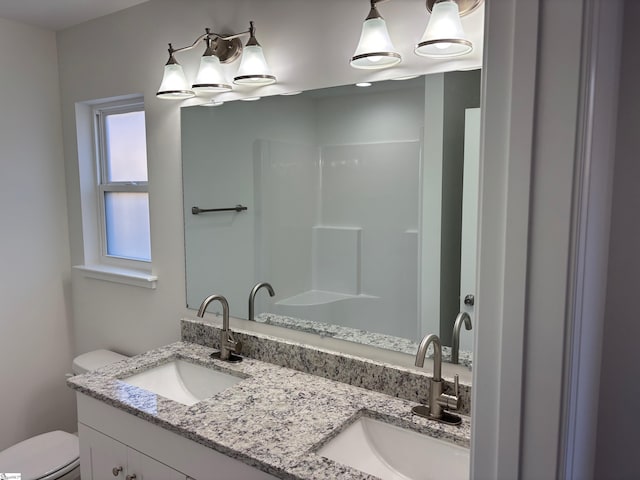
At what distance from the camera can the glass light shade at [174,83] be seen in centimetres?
188

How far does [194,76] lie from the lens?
197cm

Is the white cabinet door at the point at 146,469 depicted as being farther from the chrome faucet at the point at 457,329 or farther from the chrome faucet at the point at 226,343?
the chrome faucet at the point at 457,329

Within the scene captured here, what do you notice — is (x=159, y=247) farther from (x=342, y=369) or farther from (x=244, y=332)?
(x=342, y=369)

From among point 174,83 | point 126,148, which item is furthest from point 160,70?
point 126,148

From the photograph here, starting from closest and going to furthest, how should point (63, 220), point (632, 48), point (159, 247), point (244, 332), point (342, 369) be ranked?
point (632, 48)
point (342, 369)
point (244, 332)
point (159, 247)
point (63, 220)

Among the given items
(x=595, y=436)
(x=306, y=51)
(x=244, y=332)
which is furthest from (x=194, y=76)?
(x=595, y=436)

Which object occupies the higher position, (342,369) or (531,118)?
(531,118)

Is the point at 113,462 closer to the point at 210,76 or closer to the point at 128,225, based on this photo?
the point at 128,225

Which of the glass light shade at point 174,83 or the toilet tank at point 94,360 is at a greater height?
the glass light shade at point 174,83

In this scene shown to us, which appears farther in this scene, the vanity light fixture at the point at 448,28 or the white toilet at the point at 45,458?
Result: the white toilet at the point at 45,458

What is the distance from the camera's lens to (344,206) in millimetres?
1682

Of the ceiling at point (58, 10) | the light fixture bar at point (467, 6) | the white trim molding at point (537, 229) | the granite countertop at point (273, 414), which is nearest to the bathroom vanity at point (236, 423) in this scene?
the granite countertop at point (273, 414)

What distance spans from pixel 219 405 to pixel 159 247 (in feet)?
3.23

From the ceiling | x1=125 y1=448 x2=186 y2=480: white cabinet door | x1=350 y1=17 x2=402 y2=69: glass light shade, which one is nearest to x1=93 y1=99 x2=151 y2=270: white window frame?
the ceiling
